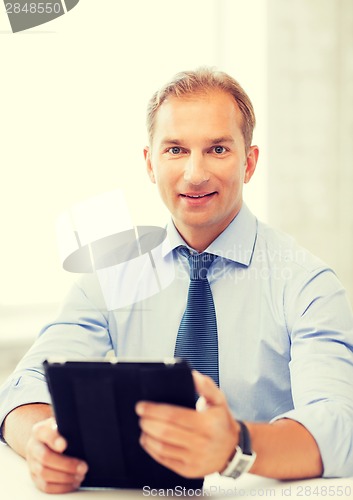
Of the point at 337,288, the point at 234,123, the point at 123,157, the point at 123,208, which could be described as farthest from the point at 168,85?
the point at 123,157

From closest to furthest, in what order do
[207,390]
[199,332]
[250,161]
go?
1. [207,390]
2. [199,332]
3. [250,161]

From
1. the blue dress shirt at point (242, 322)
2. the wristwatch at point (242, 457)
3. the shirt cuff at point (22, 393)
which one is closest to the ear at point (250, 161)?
the blue dress shirt at point (242, 322)

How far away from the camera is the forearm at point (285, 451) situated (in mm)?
880

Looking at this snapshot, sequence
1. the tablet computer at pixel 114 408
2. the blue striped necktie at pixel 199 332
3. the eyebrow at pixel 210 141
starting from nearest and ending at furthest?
the tablet computer at pixel 114 408
the blue striped necktie at pixel 199 332
the eyebrow at pixel 210 141

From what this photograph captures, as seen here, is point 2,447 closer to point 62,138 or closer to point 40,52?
point 62,138

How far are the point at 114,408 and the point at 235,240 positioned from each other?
0.62m

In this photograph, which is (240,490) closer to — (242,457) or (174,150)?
(242,457)

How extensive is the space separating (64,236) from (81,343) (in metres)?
0.79

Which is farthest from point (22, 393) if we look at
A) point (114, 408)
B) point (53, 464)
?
point (114, 408)

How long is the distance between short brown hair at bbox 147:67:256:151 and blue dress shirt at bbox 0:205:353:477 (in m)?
0.21

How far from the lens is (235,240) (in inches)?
53.4

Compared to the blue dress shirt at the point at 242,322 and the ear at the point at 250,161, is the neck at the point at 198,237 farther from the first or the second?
the ear at the point at 250,161

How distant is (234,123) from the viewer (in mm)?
1378

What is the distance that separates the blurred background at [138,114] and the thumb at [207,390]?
1412 millimetres
